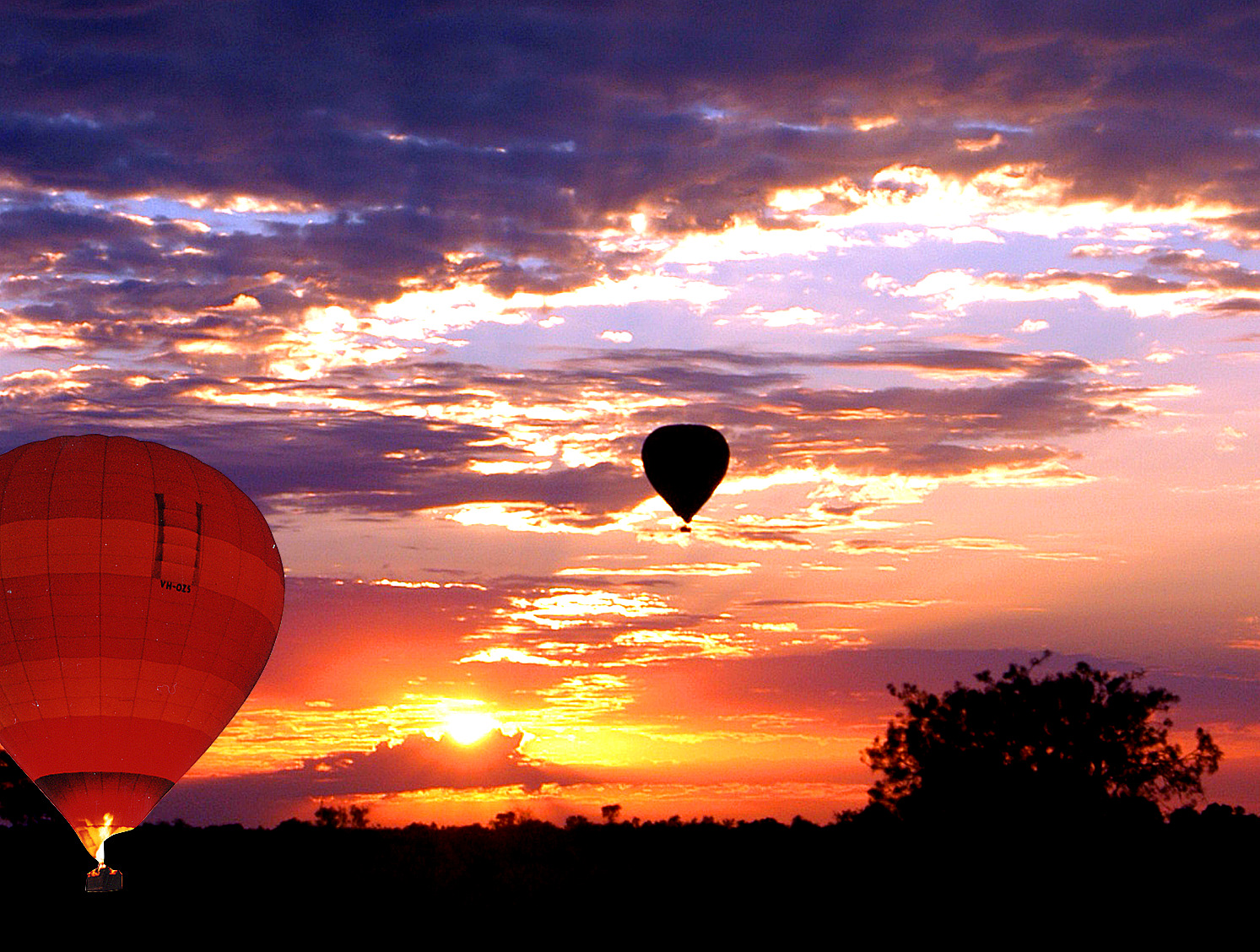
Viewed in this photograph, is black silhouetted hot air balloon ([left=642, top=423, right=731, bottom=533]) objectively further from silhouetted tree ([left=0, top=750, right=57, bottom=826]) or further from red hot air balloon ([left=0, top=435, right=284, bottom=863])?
silhouetted tree ([left=0, top=750, right=57, bottom=826])

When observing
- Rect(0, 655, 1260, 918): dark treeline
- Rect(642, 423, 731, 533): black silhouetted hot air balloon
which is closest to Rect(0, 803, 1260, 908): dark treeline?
Rect(0, 655, 1260, 918): dark treeline

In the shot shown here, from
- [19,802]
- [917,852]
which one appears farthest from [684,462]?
[19,802]

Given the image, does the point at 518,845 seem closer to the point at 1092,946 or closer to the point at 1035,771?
the point at 1035,771

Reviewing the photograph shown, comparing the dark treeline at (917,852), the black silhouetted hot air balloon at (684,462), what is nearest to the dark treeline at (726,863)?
the dark treeline at (917,852)

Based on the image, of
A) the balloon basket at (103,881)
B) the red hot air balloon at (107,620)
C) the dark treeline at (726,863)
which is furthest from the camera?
the dark treeline at (726,863)

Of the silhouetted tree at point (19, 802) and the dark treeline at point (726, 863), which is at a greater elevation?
the silhouetted tree at point (19, 802)

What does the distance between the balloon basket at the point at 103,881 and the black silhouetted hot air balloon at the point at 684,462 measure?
21199 millimetres

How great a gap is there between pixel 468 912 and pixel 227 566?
1329 centimetres

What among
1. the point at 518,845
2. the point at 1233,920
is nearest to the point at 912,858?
the point at 1233,920

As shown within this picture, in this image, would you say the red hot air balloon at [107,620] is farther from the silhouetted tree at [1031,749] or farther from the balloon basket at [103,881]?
the silhouetted tree at [1031,749]

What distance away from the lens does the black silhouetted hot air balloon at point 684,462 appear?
52.8 meters

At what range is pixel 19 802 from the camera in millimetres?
73875

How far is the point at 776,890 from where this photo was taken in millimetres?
52250

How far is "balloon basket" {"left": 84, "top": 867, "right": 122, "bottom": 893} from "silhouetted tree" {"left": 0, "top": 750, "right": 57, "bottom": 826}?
1247 inches
